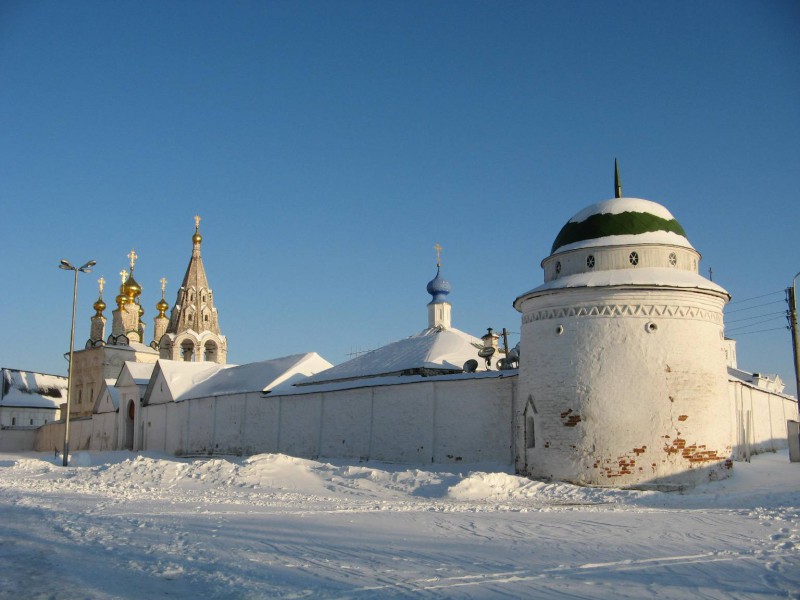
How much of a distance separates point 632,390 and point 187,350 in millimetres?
35785

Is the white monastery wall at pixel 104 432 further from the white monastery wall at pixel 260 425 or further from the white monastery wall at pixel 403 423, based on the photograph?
the white monastery wall at pixel 403 423

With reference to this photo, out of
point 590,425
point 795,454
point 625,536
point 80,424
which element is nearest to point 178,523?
point 625,536

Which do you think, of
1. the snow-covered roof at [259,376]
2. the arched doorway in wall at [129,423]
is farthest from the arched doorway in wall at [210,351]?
the snow-covered roof at [259,376]

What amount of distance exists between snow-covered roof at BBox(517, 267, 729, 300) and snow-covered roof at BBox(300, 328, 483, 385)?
29.1ft

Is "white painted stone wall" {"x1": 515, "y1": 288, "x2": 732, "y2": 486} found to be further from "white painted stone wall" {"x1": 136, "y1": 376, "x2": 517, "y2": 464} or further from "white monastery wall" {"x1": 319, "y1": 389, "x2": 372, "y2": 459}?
"white monastery wall" {"x1": 319, "y1": 389, "x2": 372, "y2": 459}

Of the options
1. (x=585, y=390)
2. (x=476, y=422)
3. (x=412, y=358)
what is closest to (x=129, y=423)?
(x=412, y=358)

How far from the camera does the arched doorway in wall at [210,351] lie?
1909 inches

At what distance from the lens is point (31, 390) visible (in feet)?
227

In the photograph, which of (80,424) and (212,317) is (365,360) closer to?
(212,317)

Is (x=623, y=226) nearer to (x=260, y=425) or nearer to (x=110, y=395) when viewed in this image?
(x=260, y=425)

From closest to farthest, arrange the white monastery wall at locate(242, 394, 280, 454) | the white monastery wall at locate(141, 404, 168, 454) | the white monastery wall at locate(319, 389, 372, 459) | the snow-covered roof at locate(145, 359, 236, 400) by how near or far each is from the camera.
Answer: the white monastery wall at locate(319, 389, 372, 459) → the white monastery wall at locate(242, 394, 280, 454) → the white monastery wall at locate(141, 404, 168, 454) → the snow-covered roof at locate(145, 359, 236, 400)

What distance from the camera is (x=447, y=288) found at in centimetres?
3556

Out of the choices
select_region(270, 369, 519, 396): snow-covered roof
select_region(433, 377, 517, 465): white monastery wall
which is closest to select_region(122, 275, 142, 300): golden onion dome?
select_region(270, 369, 519, 396): snow-covered roof

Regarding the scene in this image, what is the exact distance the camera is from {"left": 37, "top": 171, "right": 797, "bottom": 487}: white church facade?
17.5 metres
